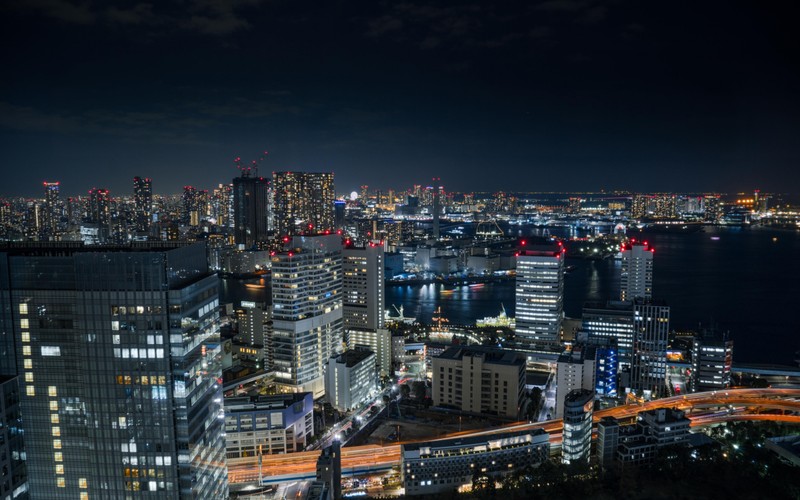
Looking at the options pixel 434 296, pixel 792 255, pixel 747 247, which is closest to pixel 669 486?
pixel 434 296

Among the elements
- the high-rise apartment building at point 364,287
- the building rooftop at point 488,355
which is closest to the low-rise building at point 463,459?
the building rooftop at point 488,355

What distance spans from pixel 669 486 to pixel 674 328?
1121 centimetres

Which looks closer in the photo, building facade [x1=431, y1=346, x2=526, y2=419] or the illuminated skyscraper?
building facade [x1=431, y1=346, x2=526, y2=419]

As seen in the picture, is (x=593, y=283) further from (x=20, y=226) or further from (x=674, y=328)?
(x=20, y=226)

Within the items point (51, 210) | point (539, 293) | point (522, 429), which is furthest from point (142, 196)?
point (522, 429)

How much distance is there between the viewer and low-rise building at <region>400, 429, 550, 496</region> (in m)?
8.74

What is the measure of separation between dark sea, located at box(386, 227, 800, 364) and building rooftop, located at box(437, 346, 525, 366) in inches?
296

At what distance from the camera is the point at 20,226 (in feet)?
61.5

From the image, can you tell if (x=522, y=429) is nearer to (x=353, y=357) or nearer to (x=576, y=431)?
(x=576, y=431)

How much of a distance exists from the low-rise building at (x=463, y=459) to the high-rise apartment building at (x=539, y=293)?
24.4 ft

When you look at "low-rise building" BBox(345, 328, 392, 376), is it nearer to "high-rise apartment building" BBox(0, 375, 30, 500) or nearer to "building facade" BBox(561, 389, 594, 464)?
"building facade" BBox(561, 389, 594, 464)

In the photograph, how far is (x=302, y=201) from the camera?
4341cm

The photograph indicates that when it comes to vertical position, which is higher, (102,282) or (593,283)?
(102,282)

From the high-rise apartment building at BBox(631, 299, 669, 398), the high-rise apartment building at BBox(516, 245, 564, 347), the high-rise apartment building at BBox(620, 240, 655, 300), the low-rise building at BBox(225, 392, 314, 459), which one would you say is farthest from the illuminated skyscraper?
the high-rise apartment building at BBox(620, 240, 655, 300)
